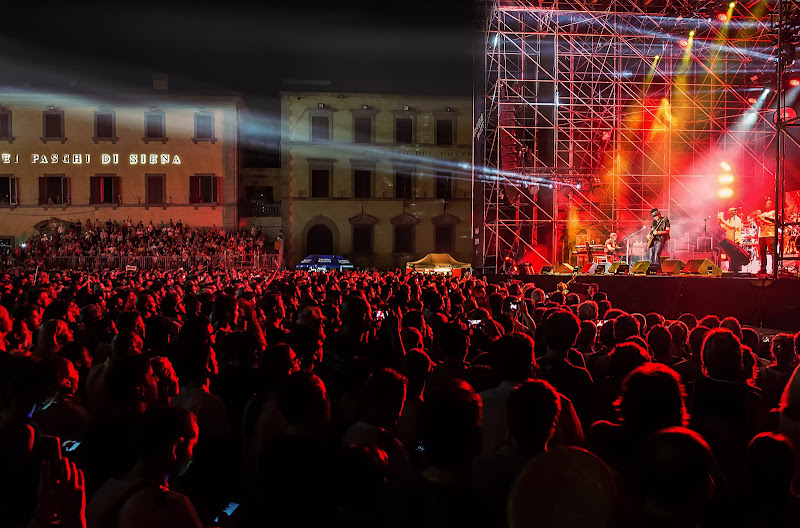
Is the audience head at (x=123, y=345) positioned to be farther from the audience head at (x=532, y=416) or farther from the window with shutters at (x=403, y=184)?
the window with shutters at (x=403, y=184)

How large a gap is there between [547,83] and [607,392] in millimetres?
25922

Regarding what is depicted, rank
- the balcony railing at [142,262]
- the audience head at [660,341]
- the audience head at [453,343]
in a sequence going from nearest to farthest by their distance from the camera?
1. the audience head at [453,343]
2. the audience head at [660,341]
3. the balcony railing at [142,262]

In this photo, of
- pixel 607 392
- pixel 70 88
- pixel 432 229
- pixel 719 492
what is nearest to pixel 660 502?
pixel 719 492

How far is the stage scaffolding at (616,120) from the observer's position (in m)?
26.7

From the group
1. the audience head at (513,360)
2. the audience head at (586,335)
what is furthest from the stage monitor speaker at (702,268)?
the audience head at (513,360)

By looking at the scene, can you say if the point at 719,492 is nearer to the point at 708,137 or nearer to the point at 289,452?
the point at 289,452

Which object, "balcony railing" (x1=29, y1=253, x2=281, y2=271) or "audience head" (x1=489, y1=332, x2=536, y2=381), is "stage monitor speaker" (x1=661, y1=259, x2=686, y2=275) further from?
"balcony railing" (x1=29, y1=253, x2=281, y2=271)

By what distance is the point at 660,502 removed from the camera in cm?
226

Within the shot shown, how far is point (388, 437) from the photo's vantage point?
3266 millimetres

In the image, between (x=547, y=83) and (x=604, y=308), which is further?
(x=547, y=83)

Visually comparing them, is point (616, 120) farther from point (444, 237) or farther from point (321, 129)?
point (321, 129)

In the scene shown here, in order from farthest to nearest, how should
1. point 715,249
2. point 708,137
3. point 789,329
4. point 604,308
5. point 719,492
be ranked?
1. point 708,137
2. point 715,249
3. point 789,329
4. point 604,308
5. point 719,492

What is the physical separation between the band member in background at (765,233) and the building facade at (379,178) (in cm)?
1827

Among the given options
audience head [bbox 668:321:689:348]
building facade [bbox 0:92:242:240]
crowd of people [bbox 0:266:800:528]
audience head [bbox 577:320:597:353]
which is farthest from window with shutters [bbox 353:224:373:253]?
crowd of people [bbox 0:266:800:528]
